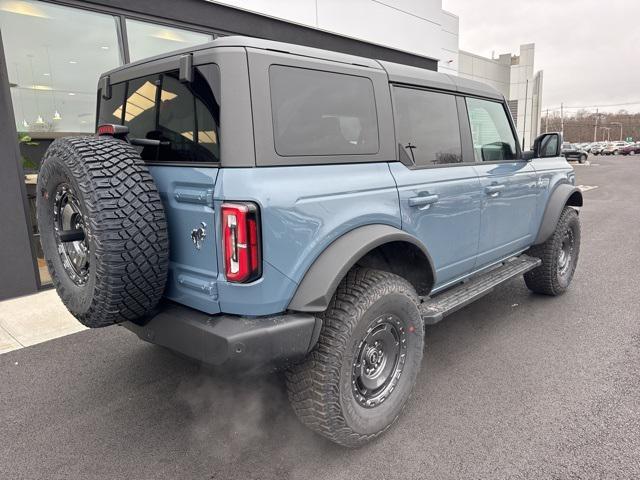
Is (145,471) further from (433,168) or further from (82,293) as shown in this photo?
(433,168)

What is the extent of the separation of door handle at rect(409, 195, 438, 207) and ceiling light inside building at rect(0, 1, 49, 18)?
206 inches

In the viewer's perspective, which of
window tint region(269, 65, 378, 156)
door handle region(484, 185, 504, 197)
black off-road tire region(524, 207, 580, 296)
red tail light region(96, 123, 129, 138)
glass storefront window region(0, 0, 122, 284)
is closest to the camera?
window tint region(269, 65, 378, 156)

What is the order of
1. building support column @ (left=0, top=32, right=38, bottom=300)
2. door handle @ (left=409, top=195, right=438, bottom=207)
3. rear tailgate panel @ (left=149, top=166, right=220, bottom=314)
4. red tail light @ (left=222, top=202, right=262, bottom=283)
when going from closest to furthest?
red tail light @ (left=222, top=202, right=262, bottom=283) → rear tailgate panel @ (left=149, top=166, right=220, bottom=314) → door handle @ (left=409, top=195, right=438, bottom=207) → building support column @ (left=0, top=32, right=38, bottom=300)

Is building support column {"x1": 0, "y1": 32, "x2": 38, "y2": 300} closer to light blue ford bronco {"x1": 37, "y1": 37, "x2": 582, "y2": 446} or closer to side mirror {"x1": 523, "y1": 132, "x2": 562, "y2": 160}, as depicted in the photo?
light blue ford bronco {"x1": 37, "y1": 37, "x2": 582, "y2": 446}

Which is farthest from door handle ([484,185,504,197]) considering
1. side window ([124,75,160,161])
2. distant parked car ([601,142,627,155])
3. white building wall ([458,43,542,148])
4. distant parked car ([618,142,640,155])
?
distant parked car ([601,142,627,155])

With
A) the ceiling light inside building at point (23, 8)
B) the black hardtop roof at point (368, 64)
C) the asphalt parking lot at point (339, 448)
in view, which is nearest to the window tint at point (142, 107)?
the black hardtop roof at point (368, 64)

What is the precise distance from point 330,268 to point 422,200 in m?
0.91

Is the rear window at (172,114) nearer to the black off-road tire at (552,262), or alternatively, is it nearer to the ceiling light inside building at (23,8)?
the ceiling light inside building at (23,8)

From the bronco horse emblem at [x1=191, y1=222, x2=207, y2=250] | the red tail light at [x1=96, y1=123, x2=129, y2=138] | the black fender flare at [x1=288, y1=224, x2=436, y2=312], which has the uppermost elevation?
the red tail light at [x1=96, y1=123, x2=129, y2=138]

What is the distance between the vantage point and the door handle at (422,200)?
2662 millimetres

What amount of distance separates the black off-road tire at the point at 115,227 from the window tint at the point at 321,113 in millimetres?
681

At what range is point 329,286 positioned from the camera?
208cm

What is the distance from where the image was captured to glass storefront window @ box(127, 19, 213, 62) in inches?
237

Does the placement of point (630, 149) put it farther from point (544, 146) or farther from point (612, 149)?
point (544, 146)
